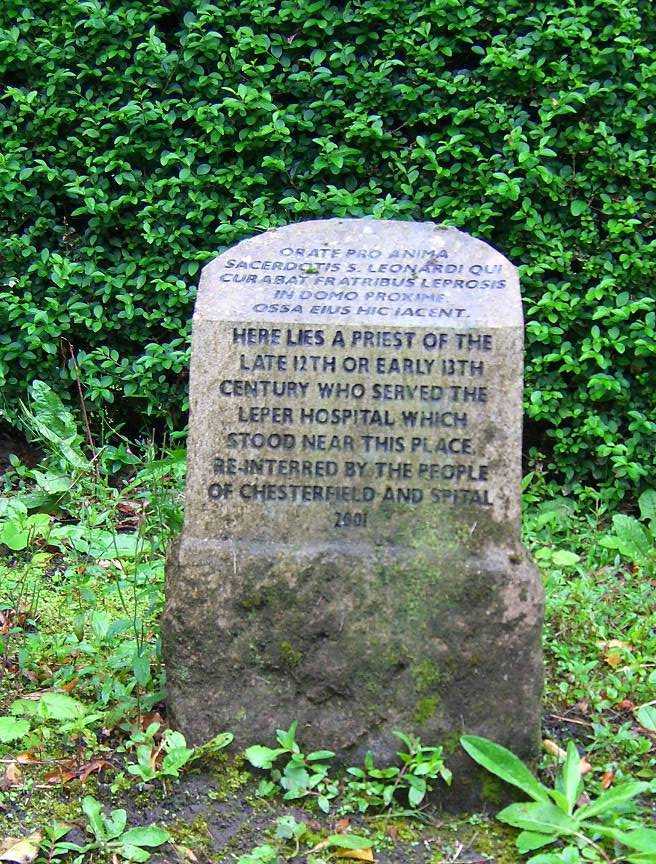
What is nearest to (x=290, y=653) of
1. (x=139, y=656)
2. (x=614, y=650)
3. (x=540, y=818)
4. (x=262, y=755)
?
(x=262, y=755)

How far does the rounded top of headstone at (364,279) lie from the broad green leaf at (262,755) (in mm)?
1265

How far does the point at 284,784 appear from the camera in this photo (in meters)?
3.10

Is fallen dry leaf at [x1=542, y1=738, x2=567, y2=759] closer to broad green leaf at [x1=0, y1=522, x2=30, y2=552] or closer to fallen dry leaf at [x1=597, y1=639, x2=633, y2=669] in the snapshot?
fallen dry leaf at [x1=597, y1=639, x2=633, y2=669]

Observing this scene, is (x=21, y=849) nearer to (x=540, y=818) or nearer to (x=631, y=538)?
(x=540, y=818)

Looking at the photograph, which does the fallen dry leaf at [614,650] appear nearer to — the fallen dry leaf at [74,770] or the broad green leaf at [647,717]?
the broad green leaf at [647,717]

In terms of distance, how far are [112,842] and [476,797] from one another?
1.04m

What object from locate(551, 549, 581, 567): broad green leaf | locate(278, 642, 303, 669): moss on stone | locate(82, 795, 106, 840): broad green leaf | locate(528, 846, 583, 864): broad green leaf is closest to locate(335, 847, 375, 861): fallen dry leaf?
locate(528, 846, 583, 864): broad green leaf

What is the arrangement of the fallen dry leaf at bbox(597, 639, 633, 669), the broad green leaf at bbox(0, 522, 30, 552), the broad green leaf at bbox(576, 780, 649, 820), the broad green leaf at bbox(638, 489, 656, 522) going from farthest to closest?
1. the broad green leaf at bbox(638, 489, 656, 522)
2. the broad green leaf at bbox(0, 522, 30, 552)
3. the fallen dry leaf at bbox(597, 639, 633, 669)
4. the broad green leaf at bbox(576, 780, 649, 820)

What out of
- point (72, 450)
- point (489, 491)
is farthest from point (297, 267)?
point (72, 450)

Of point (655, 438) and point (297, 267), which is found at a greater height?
point (297, 267)

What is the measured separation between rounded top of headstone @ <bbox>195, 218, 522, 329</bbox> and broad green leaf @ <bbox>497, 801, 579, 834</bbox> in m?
1.36

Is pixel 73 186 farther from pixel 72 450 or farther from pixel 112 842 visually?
pixel 112 842

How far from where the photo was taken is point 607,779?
321 centimetres

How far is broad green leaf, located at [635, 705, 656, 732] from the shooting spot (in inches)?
137
